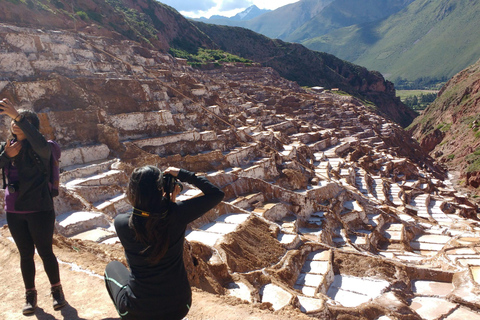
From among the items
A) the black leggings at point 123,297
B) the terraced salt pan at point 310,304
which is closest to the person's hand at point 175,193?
the black leggings at point 123,297

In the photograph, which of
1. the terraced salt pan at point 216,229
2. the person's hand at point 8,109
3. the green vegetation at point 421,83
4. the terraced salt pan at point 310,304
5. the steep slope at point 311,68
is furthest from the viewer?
the green vegetation at point 421,83

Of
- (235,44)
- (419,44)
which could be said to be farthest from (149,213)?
(419,44)

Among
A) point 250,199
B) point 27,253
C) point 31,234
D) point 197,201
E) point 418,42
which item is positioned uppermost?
point 418,42

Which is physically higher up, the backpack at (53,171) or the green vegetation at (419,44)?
the green vegetation at (419,44)

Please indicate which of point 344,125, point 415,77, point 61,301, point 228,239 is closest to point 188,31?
point 344,125

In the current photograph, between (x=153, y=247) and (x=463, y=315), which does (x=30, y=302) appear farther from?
(x=463, y=315)

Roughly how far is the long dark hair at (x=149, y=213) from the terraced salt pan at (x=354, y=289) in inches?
310

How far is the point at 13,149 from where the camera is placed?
3.62 m

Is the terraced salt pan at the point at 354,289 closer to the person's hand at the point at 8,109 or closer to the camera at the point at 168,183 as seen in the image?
the camera at the point at 168,183

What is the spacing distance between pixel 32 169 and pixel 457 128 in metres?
45.7

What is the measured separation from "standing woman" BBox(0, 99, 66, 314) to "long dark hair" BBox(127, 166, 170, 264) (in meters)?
1.55

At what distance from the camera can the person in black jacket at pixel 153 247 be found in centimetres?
261

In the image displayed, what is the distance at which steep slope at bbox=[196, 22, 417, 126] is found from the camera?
65.0 meters

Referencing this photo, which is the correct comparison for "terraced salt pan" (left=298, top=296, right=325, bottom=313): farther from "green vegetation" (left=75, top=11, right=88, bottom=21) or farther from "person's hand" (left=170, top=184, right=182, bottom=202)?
"green vegetation" (left=75, top=11, right=88, bottom=21)
